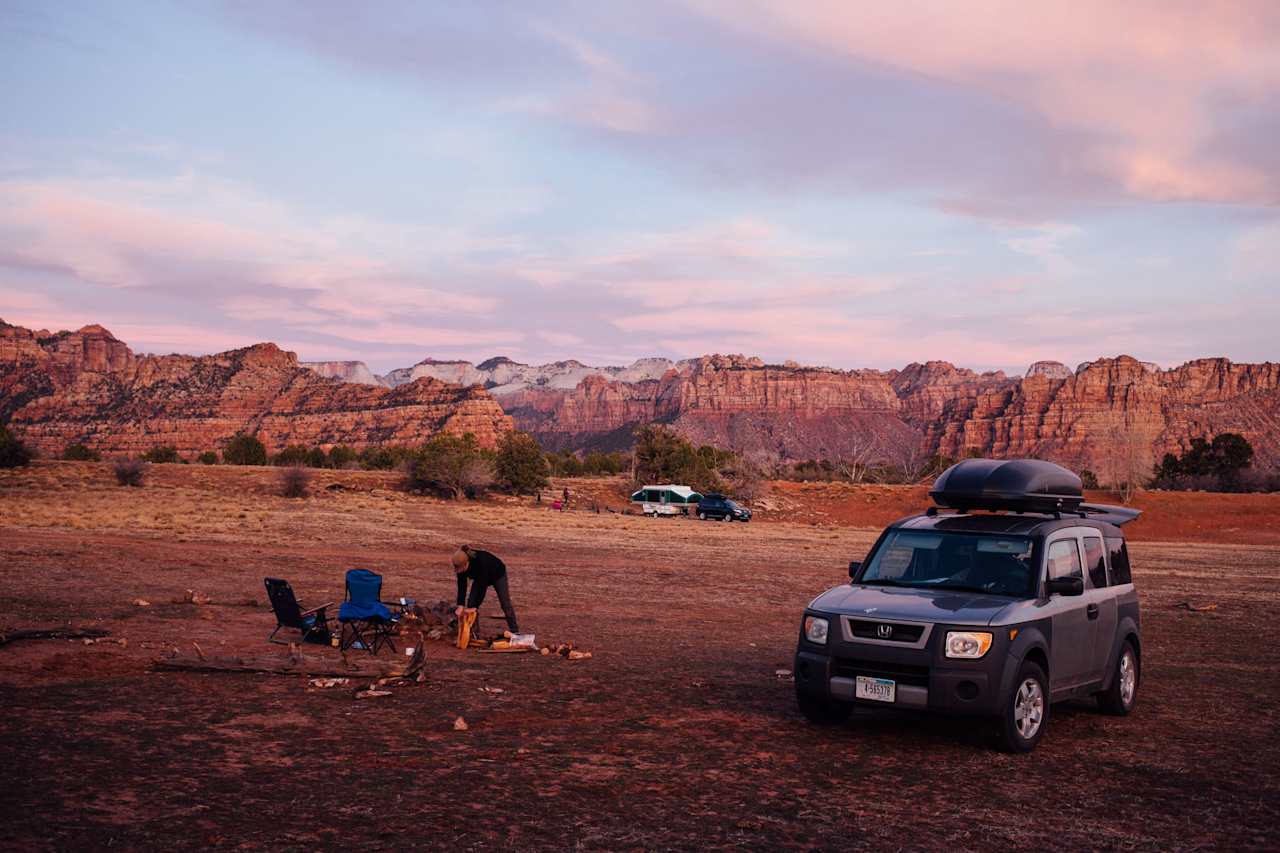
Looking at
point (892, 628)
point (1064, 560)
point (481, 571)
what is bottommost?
point (481, 571)

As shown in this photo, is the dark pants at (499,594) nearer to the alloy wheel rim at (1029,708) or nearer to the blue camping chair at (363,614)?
the blue camping chair at (363,614)

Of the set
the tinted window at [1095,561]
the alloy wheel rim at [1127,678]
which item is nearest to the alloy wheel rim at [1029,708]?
the tinted window at [1095,561]

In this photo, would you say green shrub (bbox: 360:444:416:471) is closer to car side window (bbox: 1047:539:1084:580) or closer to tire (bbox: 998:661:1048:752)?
car side window (bbox: 1047:539:1084:580)

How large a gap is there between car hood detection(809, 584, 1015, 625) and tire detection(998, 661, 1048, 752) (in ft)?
1.85

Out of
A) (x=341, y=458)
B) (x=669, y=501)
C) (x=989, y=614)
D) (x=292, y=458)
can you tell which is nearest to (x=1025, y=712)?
(x=989, y=614)

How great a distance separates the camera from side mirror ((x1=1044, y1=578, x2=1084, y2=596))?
9453mm

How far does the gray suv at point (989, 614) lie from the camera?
8766mm

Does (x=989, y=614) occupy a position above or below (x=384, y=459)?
below

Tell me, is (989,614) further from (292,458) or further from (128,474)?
(292,458)

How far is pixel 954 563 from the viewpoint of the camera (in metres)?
10.2

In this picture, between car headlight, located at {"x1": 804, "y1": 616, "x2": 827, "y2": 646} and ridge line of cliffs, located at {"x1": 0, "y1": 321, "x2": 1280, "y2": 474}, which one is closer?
car headlight, located at {"x1": 804, "y1": 616, "x2": 827, "y2": 646}

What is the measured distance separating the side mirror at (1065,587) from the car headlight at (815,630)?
210 cm

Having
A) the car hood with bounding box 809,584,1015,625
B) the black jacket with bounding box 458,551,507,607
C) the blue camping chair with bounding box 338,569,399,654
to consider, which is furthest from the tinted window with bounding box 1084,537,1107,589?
the blue camping chair with bounding box 338,569,399,654

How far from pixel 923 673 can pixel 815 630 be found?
106 centimetres
